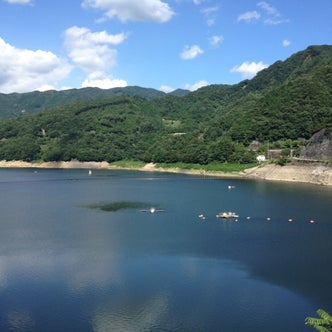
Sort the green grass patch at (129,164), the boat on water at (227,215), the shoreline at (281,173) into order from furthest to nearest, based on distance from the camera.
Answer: the green grass patch at (129,164)
the shoreline at (281,173)
the boat on water at (227,215)

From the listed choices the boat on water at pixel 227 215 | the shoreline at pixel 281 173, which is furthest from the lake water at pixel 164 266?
the shoreline at pixel 281 173

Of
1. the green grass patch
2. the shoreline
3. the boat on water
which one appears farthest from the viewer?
the green grass patch

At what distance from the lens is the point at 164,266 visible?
37344 millimetres

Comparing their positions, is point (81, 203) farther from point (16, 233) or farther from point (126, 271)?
point (126, 271)

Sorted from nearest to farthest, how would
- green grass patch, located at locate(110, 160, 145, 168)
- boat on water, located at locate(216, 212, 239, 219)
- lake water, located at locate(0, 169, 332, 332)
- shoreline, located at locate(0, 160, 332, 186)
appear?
lake water, located at locate(0, 169, 332, 332) < boat on water, located at locate(216, 212, 239, 219) < shoreline, located at locate(0, 160, 332, 186) < green grass patch, located at locate(110, 160, 145, 168)

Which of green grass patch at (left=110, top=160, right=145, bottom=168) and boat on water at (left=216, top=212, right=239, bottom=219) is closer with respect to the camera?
boat on water at (left=216, top=212, right=239, bottom=219)

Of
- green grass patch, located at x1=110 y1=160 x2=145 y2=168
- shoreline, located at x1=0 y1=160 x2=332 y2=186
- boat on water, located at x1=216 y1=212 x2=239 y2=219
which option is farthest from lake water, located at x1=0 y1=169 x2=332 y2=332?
green grass patch, located at x1=110 y1=160 x2=145 y2=168

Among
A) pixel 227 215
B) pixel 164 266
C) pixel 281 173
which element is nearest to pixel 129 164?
pixel 281 173

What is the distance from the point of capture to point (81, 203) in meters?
73.9

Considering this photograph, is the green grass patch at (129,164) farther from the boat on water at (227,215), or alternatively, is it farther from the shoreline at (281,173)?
the boat on water at (227,215)

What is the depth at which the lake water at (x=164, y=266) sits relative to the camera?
2717 cm

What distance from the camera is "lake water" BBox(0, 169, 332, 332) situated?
27172 millimetres

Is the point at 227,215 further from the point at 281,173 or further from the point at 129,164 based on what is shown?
the point at 129,164

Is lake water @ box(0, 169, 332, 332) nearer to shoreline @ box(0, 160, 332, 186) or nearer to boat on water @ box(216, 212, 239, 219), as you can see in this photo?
boat on water @ box(216, 212, 239, 219)
